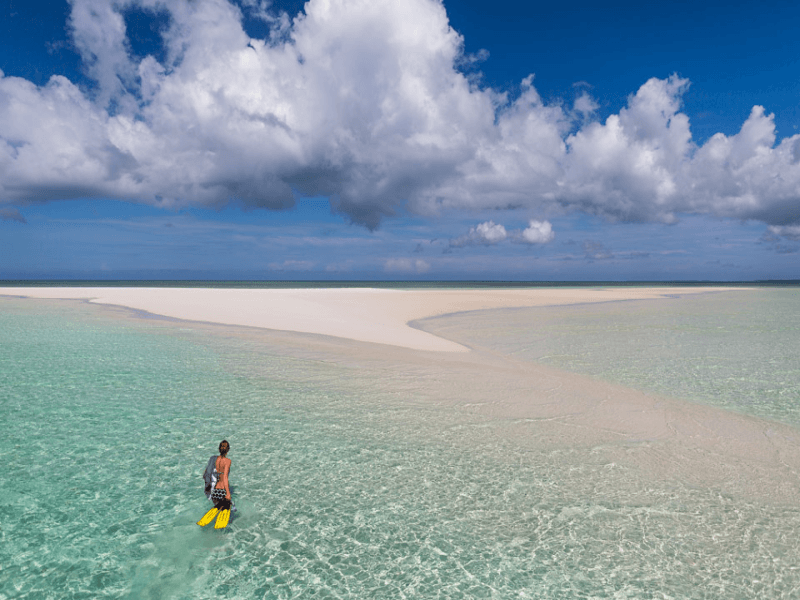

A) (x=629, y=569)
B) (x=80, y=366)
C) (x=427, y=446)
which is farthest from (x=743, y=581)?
(x=80, y=366)

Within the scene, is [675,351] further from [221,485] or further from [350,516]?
[221,485]

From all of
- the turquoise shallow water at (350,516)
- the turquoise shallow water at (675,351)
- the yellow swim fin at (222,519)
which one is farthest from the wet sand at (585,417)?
the yellow swim fin at (222,519)

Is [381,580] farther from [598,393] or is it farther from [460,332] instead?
[460,332]

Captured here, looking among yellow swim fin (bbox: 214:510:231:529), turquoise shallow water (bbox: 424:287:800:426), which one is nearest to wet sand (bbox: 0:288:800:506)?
turquoise shallow water (bbox: 424:287:800:426)

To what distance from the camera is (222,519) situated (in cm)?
583

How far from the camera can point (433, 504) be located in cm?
646

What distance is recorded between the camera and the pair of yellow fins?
5.83 meters

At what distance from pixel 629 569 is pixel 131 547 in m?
5.52

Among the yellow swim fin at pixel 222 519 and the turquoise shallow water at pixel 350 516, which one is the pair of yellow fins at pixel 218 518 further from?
the turquoise shallow water at pixel 350 516

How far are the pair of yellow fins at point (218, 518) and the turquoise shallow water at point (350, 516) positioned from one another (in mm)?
121

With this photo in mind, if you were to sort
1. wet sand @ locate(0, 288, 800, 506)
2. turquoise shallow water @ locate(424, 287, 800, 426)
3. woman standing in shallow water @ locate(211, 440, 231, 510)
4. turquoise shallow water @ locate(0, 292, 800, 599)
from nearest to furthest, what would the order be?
1. turquoise shallow water @ locate(0, 292, 800, 599)
2. woman standing in shallow water @ locate(211, 440, 231, 510)
3. wet sand @ locate(0, 288, 800, 506)
4. turquoise shallow water @ locate(424, 287, 800, 426)

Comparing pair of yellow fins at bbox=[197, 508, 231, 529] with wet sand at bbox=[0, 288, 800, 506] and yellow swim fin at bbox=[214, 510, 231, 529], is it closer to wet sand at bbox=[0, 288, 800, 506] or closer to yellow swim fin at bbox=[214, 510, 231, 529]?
yellow swim fin at bbox=[214, 510, 231, 529]

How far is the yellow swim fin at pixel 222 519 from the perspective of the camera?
583cm

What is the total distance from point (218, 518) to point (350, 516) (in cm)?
161
